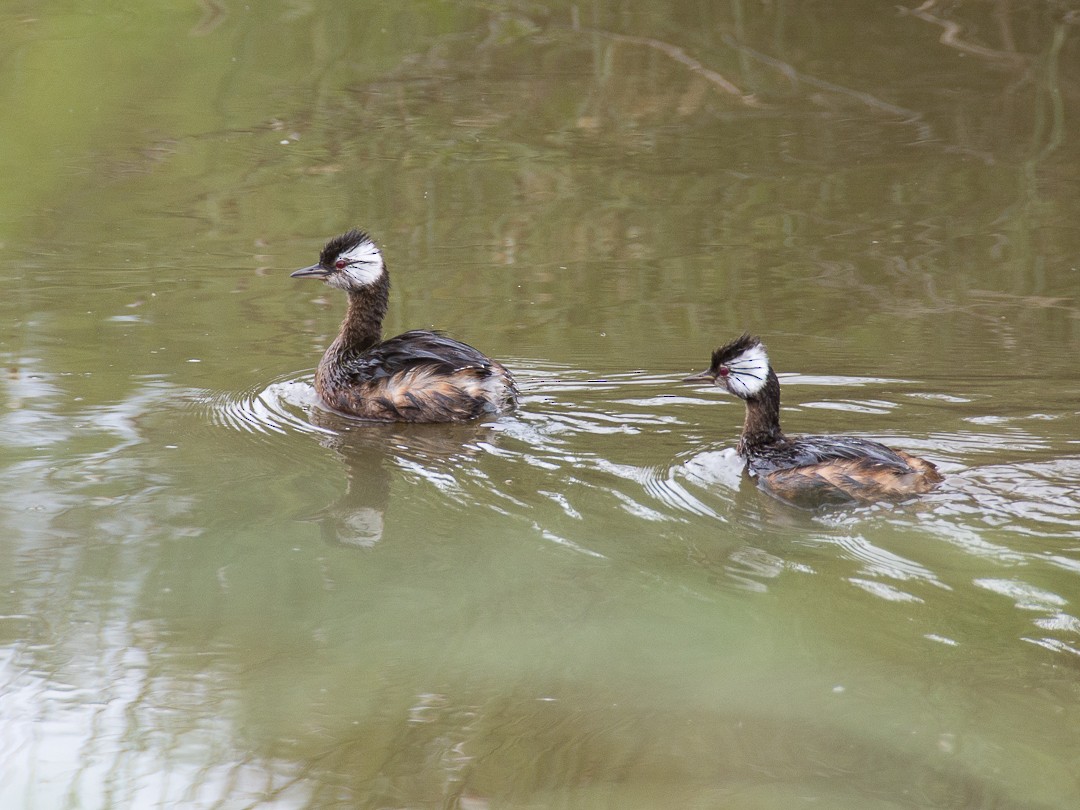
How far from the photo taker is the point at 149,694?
185 inches

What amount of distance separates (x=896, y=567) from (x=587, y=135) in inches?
319

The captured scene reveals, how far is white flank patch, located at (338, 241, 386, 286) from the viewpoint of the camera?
8141mm

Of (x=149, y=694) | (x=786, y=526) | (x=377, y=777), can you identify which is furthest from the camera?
(x=786, y=526)

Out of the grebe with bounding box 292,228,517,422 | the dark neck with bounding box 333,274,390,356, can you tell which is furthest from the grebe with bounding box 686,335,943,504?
the dark neck with bounding box 333,274,390,356

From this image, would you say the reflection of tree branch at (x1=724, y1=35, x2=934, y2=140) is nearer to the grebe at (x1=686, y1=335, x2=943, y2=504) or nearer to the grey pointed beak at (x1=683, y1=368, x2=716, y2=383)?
the grey pointed beak at (x1=683, y1=368, x2=716, y2=383)

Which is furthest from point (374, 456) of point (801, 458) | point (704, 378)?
point (801, 458)

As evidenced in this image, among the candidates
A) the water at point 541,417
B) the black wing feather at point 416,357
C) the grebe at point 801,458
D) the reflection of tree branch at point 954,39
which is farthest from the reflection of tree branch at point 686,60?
the grebe at point 801,458

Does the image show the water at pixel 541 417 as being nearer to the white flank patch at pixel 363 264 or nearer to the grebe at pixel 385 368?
the grebe at pixel 385 368

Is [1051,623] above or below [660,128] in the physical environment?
below

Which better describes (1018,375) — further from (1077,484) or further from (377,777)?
(377,777)

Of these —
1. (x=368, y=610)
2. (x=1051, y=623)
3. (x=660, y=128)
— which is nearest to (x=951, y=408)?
(x=1051, y=623)

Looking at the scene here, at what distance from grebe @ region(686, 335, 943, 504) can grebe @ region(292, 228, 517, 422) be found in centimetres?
129

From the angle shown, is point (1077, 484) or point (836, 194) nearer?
point (1077, 484)

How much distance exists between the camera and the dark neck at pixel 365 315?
812 centimetres
